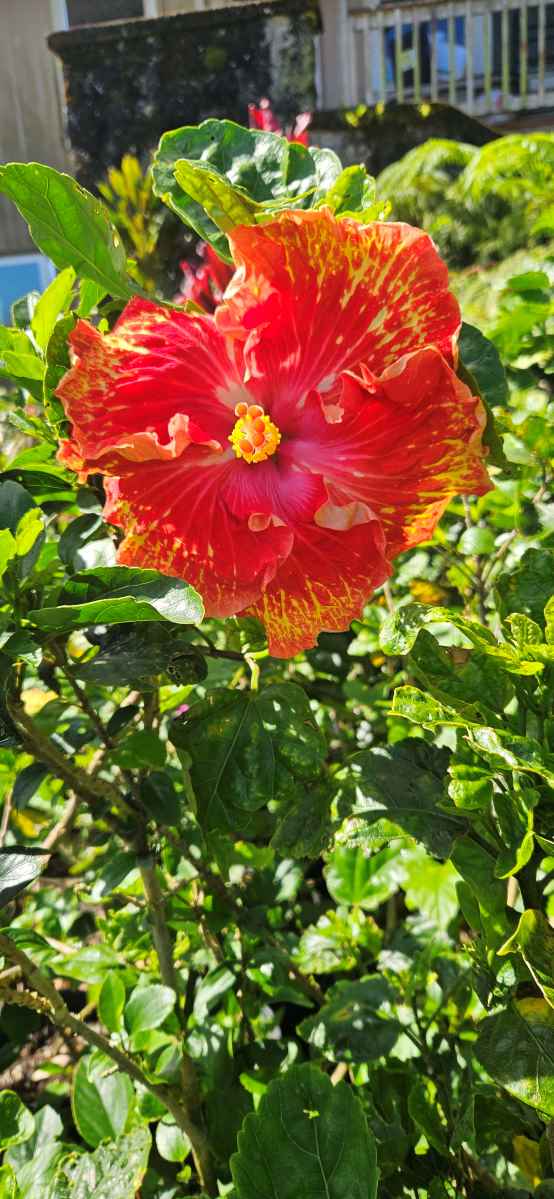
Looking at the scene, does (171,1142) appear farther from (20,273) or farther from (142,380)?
(20,273)

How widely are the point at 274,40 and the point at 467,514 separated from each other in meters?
6.92

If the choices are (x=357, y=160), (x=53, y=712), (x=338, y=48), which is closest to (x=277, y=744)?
(x=53, y=712)

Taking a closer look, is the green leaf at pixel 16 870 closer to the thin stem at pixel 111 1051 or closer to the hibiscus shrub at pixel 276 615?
the hibiscus shrub at pixel 276 615

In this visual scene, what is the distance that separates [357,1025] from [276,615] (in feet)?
2.12

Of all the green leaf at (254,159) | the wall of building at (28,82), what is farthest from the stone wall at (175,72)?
the green leaf at (254,159)

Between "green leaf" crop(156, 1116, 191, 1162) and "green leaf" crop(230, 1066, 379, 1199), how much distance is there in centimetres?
35

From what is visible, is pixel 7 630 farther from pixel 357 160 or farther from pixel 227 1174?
pixel 357 160

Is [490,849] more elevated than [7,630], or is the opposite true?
[7,630]

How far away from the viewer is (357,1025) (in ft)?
3.67

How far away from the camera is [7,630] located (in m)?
Answer: 0.74

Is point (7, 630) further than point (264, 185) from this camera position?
No

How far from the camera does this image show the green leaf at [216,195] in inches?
28.0

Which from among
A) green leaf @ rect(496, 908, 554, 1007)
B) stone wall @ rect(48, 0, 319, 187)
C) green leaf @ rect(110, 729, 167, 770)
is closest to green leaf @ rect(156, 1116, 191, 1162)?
green leaf @ rect(110, 729, 167, 770)

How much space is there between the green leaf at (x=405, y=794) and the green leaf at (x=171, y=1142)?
2.04 feet
